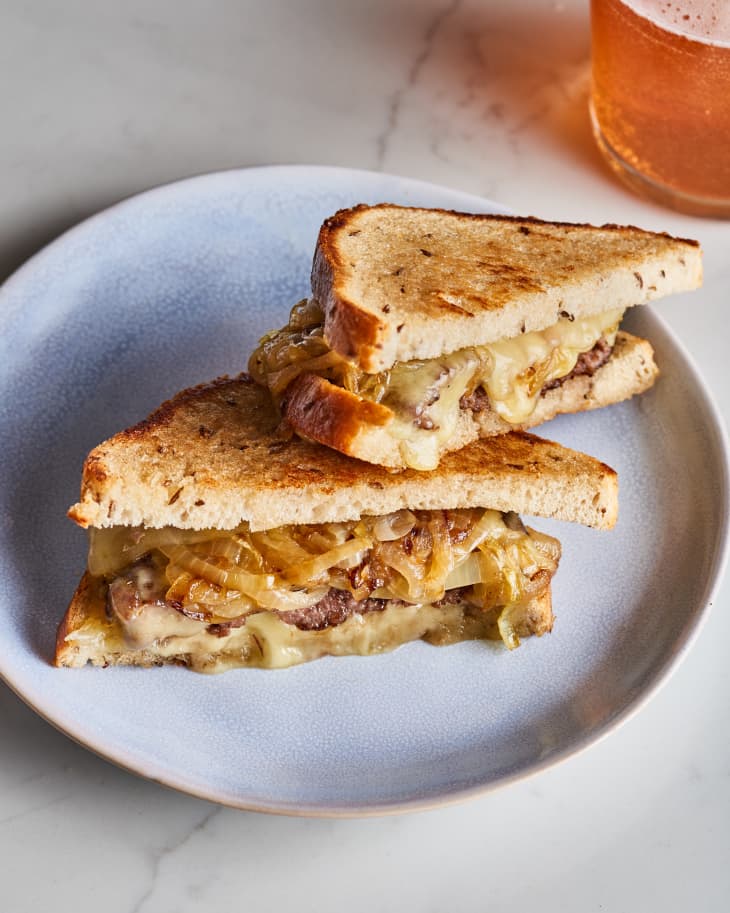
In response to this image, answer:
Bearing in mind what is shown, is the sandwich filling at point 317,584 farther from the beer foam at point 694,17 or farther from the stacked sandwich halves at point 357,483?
the beer foam at point 694,17

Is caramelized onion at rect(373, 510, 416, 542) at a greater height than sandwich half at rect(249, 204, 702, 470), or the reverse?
sandwich half at rect(249, 204, 702, 470)

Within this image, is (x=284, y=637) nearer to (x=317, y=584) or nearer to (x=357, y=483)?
(x=317, y=584)

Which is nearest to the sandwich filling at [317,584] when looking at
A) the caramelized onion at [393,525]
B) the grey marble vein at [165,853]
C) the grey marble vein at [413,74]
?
the caramelized onion at [393,525]

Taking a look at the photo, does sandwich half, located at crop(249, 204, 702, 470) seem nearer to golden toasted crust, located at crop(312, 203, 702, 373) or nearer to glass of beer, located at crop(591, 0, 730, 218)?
golden toasted crust, located at crop(312, 203, 702, 373)

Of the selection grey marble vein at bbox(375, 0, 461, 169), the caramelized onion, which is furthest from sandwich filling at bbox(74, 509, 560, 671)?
grey marble vein at bbox(375, 0, 461, 169)

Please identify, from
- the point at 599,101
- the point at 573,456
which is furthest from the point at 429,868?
the point at 599,101

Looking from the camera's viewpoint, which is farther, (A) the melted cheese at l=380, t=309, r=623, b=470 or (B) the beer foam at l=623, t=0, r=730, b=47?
(B) the beer foam at l=623, t=0, r=730, b=47
